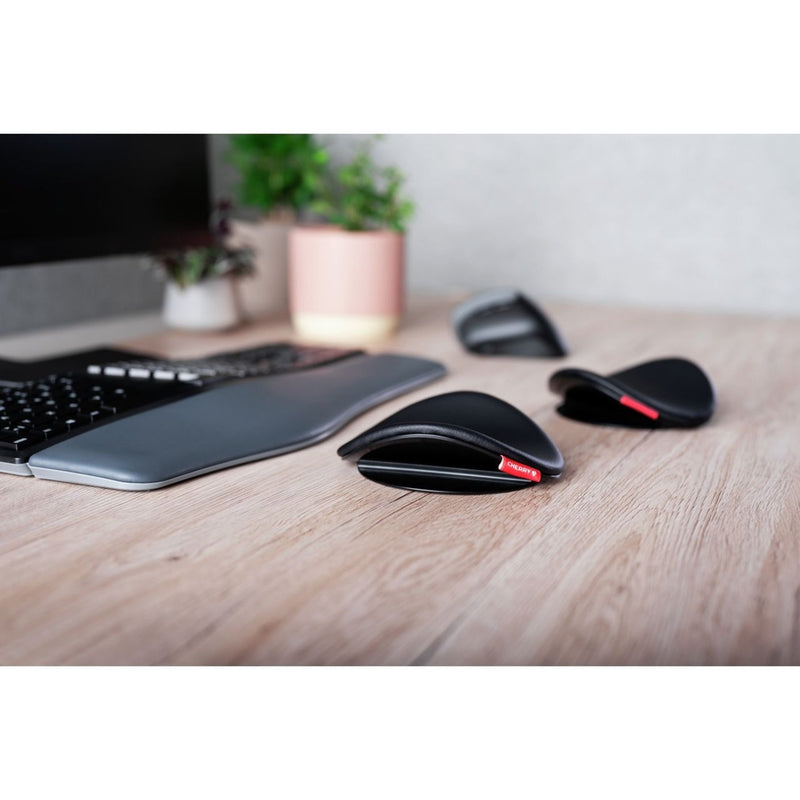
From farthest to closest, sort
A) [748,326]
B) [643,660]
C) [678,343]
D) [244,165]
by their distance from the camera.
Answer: [244,165] < [748,326] < [678,343] < [643,660]

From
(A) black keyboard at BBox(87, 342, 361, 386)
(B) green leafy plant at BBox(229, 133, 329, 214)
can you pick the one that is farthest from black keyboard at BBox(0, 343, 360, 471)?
(B) green leafy plant at BBox(229, 133, 329, 214)

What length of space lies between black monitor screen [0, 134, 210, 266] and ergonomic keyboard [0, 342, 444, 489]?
0.13 meters

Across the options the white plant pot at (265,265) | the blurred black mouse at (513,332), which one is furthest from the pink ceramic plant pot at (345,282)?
the white plant pot at (265,265)

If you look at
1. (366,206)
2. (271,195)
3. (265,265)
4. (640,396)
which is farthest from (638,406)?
(271,195)

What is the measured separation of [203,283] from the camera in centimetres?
120

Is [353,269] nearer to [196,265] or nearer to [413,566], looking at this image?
[196,265]

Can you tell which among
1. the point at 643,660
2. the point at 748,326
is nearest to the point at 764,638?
the point at 643,660

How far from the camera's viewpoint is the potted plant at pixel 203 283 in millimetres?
1189

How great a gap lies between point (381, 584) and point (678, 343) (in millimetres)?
908

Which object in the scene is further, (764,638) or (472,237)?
(472,237)

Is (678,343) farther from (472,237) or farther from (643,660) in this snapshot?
(643,660)

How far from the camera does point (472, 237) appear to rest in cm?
183

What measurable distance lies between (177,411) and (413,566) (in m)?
0.28
